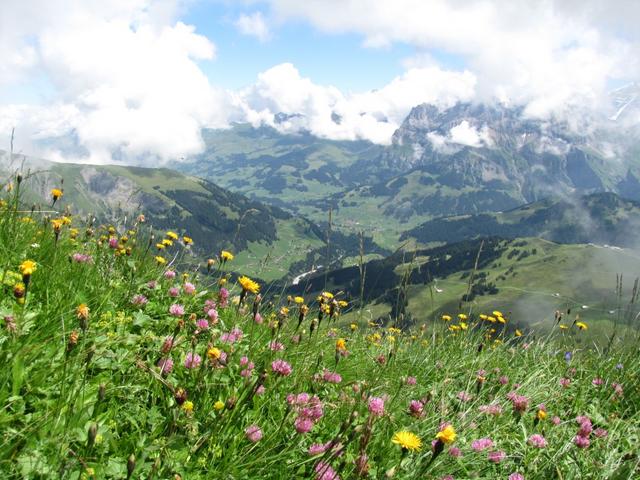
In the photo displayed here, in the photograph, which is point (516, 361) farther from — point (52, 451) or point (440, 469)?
point (52, 451)

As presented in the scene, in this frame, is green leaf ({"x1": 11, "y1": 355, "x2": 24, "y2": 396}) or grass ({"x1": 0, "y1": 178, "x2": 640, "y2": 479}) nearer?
grass ({"x1": 0, "y1": 178, "x2": 640, "y2": 479})

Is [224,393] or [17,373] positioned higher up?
[17,373]

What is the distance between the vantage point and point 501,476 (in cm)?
431

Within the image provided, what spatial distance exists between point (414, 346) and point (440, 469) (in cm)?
461

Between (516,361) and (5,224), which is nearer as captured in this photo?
(5,224)

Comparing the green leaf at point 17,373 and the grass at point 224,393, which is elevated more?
the green leaf at point 17,373

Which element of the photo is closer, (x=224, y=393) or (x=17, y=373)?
(x=17, y=373)

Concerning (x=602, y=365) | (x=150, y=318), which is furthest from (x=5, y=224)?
(x=602, y=365)

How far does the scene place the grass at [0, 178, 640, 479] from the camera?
319 cm

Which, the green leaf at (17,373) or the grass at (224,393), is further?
the green leaf at (17,373)

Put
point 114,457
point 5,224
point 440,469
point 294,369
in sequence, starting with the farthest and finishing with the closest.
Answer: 1. point 5,224
2. point 294,369
3. point 440,469
4. point 114,457

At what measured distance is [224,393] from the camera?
4.50 metres

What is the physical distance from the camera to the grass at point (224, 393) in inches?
125

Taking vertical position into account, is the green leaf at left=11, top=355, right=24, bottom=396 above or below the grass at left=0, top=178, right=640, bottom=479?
above
